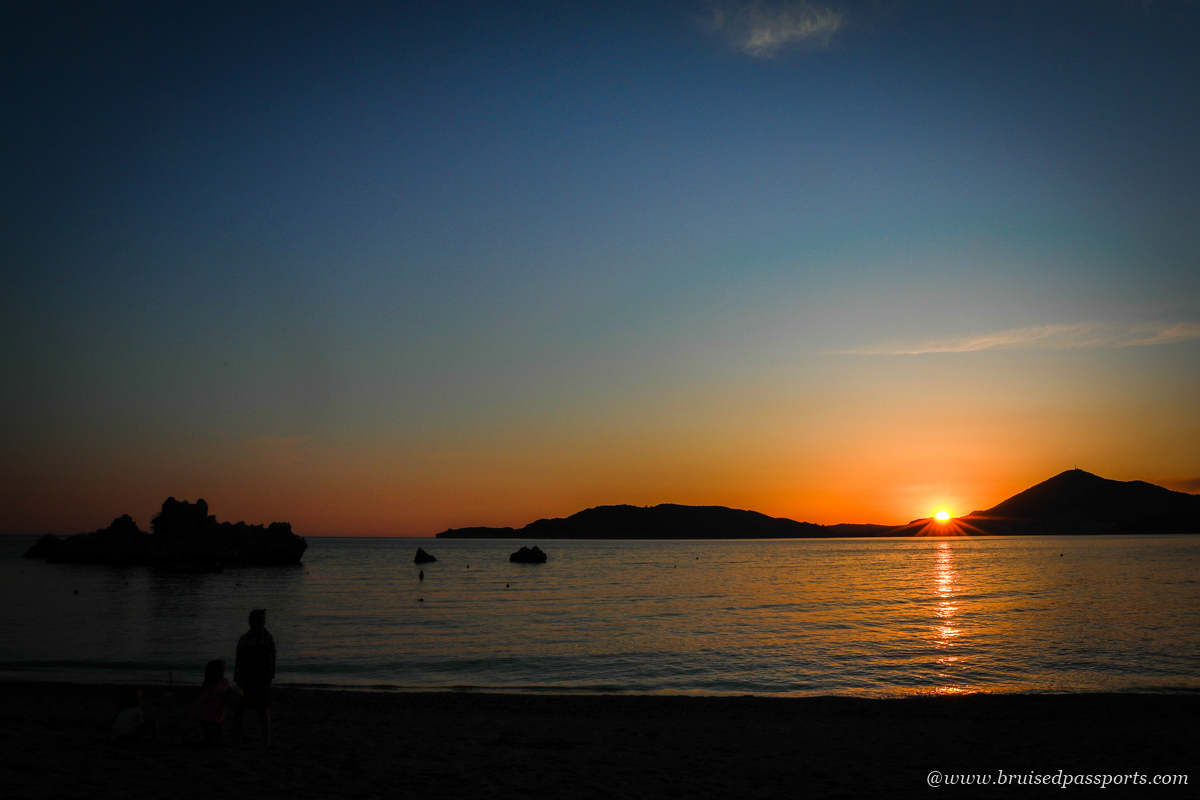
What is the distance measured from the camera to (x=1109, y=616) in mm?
35312

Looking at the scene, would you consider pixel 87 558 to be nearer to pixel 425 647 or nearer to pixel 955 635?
pixel 425 647

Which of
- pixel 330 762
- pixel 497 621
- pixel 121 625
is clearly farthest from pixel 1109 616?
pixel 121 625

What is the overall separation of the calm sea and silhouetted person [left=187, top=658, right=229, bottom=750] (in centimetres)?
1071

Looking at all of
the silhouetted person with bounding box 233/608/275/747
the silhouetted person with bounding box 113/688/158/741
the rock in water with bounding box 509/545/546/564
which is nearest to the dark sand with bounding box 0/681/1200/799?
the silhouetted person with bounding box 113/688/158/741

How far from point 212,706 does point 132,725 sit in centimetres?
138

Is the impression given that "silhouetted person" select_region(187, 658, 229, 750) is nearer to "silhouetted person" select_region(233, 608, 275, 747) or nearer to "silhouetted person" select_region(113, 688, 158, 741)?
"silhouetted person" select_region(233, 608, 275, 747)

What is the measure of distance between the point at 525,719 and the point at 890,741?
824cm

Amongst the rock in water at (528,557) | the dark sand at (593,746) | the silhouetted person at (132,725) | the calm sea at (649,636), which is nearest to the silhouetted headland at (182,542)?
the rock in water at (528,557)

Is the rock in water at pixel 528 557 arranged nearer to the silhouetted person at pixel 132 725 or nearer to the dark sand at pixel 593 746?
the dark sand at pixel 593 746

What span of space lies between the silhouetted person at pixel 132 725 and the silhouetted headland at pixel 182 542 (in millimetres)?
92209

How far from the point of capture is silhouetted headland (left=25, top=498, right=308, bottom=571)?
96.4 meters

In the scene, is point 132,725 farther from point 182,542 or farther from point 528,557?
point 182,542

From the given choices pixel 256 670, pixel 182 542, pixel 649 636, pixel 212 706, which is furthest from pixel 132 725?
pixel 182 542

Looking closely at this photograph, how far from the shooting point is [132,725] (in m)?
10.9
